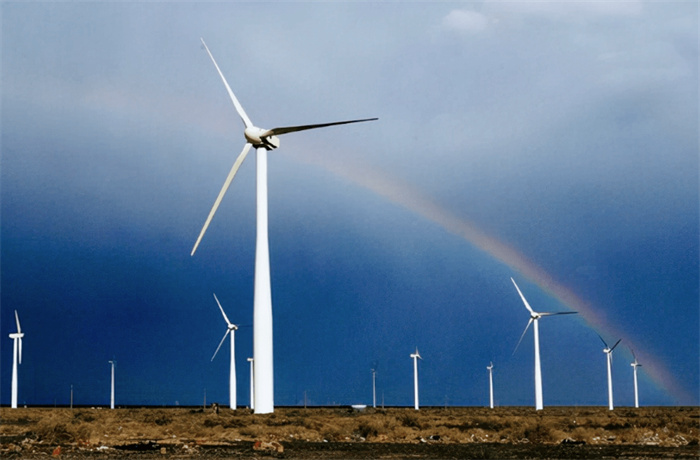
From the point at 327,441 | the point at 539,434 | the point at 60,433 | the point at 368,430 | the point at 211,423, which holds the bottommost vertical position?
the point at 327,441

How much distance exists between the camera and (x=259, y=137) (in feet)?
178

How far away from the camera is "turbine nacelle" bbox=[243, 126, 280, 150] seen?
54.4 metres

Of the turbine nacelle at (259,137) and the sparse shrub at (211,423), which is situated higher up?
the turbine nacelle at (259,137)

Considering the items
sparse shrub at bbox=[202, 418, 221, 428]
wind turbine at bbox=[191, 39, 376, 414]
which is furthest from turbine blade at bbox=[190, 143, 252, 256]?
sparse shrub at bbox=[202, 418, 221, 428]

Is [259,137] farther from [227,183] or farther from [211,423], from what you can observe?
[211,423]

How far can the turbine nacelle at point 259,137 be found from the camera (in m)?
54.4

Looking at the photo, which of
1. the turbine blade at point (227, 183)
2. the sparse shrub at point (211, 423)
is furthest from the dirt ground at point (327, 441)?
the turbine blade at point (227, 183)

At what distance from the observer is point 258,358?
4994 cm

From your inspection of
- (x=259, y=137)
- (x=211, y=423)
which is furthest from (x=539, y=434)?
(x=259, y=137)

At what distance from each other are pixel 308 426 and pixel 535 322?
59.1 meters

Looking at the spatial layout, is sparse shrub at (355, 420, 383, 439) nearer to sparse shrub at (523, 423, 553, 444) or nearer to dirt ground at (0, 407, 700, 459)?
dirt ground at (0, 407, 700, 459)

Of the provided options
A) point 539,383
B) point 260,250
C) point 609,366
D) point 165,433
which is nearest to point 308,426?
point 165,433

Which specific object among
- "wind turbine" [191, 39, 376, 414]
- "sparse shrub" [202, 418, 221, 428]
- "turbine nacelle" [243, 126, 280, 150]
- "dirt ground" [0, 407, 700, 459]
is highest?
"turbine nacelle" [243, 126, 280, 150]

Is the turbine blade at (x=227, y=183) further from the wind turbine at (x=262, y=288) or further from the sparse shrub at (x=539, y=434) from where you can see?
the sparse shrub at (x=539, y=434)
